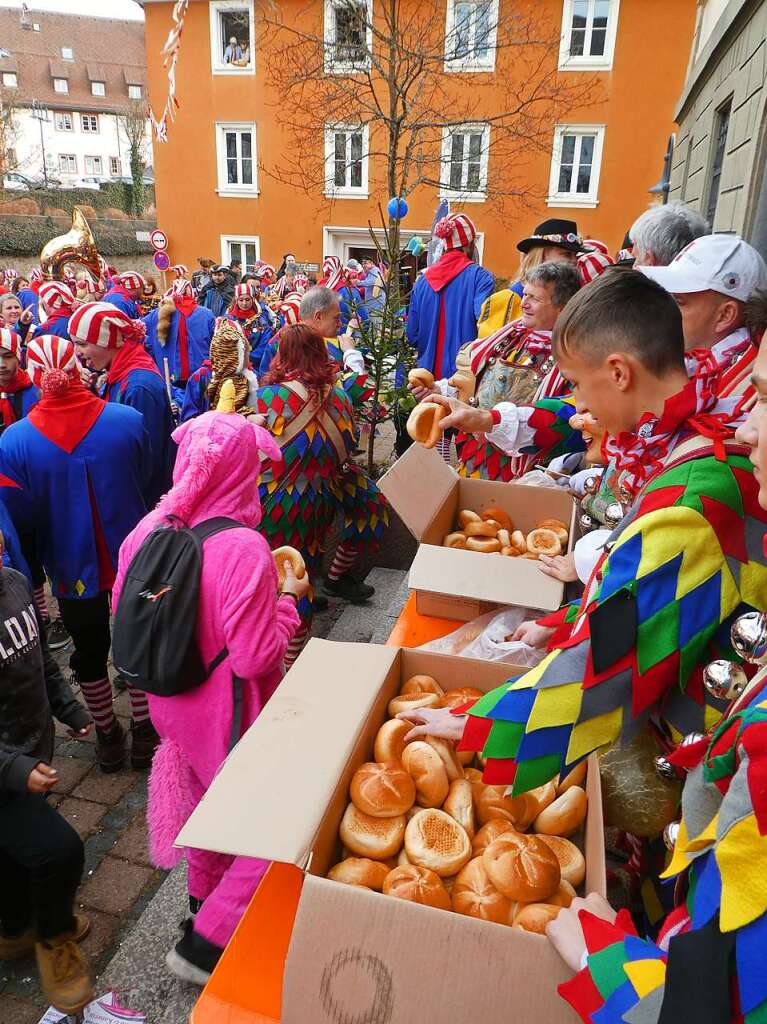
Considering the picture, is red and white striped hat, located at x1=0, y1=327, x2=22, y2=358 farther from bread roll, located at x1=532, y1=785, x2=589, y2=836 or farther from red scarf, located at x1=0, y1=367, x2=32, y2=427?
bread roll, located at x1=532, y1=785, x2=589, y2=836

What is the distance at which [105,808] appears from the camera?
322 cm

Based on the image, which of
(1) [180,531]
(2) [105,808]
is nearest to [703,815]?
(1) [180,531]

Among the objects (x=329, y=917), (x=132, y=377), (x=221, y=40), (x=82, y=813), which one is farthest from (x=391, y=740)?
(x=221, y=40)

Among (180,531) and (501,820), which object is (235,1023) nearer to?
(501,820)

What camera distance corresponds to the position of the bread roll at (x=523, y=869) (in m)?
1.36

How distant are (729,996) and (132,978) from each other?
204 cm

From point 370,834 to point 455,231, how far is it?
555 centimetres

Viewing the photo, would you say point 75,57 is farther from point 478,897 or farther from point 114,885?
point 478,897

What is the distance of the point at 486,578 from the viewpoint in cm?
242

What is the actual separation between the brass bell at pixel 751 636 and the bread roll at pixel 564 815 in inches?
24.5

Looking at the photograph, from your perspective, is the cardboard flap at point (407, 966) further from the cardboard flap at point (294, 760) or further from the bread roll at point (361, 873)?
the bread roll at point (361, 873)

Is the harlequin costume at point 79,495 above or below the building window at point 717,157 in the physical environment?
below

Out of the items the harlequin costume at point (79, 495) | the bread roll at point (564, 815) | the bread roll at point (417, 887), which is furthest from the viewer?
the harlequin costume at point (79, 495)

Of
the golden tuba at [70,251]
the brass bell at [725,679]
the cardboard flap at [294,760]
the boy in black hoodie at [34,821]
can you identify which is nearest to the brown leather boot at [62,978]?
the boy in black hoodie at [34,821]
